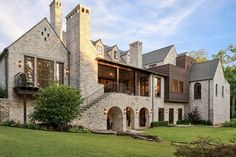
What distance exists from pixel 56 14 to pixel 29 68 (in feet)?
21.2

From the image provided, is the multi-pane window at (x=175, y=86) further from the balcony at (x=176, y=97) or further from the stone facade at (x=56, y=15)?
the stone facade at (x=56, y=15)

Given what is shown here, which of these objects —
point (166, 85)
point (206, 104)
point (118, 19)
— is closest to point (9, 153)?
point (118, 19)

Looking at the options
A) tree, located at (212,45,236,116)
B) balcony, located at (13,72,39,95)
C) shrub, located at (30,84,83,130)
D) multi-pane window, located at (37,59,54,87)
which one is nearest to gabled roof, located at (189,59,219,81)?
tree, located at (212,45,236,116)

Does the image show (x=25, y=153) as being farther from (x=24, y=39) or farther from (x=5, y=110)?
(x=24, y=39)

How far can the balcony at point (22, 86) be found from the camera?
12867mm

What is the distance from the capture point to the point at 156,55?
29.1 metres

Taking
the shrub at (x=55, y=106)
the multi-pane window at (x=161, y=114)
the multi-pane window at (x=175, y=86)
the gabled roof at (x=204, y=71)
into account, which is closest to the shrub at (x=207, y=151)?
the shrub at (x=55, y=106)

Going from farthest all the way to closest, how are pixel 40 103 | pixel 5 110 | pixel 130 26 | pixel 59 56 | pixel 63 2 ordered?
1. pixel 130 26
2. pixel 63 2
3. pixel 59 56
4. pixel 5 110
5. pixel 40 103

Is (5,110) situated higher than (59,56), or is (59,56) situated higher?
(59,56)

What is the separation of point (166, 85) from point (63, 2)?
14.5 m

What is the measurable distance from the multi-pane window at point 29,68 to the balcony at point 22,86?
29.6 inches

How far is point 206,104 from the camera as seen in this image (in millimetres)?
24750

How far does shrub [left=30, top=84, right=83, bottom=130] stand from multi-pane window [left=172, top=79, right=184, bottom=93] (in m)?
15.3

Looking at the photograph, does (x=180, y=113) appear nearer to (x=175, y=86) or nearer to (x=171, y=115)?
(x=171, y=115)
